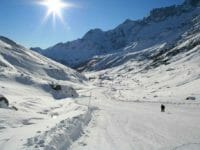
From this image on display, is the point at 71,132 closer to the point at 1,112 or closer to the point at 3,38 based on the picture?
the point at 1,112

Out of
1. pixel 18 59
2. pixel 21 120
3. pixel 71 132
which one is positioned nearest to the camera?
pixel 71 132

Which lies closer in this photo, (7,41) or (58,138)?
(58,138)

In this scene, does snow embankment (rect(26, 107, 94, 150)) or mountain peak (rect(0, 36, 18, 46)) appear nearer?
snow embankment (rect(26, 107, 94, 150))

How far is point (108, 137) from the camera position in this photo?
20.1m

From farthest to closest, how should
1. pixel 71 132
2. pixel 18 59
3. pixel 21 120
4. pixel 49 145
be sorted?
pixel 18 59 → pixel 21 120 → pixel 71 132 → pixel 49 145

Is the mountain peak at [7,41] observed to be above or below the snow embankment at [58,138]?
above

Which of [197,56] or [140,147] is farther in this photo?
[197,56]

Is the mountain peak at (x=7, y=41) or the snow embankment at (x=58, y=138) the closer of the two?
the snow embankment at (x=58, y=138)

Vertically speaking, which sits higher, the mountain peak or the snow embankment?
the mountain peak

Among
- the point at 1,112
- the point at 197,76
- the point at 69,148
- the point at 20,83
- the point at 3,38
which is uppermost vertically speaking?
the point at 3,38

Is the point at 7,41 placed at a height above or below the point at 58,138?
above

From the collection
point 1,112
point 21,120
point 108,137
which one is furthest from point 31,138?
point 1,112

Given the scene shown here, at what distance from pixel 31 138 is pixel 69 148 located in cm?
222

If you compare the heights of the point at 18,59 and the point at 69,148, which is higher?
the point at 18,59
